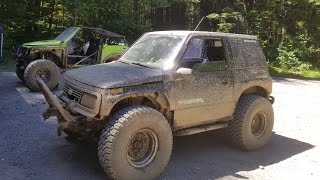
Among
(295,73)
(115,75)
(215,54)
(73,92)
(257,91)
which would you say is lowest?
(295,73)

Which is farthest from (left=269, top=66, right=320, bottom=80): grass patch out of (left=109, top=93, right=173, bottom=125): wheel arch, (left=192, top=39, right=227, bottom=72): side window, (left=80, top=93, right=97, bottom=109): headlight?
(left=80, top=93, right=97, bottom=109): headlight

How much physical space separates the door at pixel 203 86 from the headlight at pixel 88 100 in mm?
1147

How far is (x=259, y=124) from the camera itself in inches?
262

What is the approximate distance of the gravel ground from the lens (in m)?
Result: 5.17

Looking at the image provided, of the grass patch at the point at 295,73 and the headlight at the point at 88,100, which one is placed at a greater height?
the headlight at the point at 88,100

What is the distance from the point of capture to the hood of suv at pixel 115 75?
4.84 meters

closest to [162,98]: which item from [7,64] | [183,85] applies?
[183,85]

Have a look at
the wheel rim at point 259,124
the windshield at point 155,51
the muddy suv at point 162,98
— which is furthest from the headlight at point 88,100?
the wheel rim at point 259,124

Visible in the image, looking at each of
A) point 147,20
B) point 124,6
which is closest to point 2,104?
point 124,6

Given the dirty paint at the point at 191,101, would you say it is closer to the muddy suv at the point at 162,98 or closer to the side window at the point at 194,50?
the muddy suv at the point at 162,98

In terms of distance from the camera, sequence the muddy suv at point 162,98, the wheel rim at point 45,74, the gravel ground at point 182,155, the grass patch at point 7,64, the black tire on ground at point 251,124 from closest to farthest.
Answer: the muddy suv at point 162,98, the gravel ground at point 182,155, the black tire on ground at point 251,124, the wheel rim at point 45,74, the grass patch at point 7,64

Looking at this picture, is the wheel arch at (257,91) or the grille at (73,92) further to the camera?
the wheel arch at (257,91)

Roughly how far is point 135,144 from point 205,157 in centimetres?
143

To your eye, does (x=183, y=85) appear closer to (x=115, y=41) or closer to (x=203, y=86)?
(x=203, y=86)
